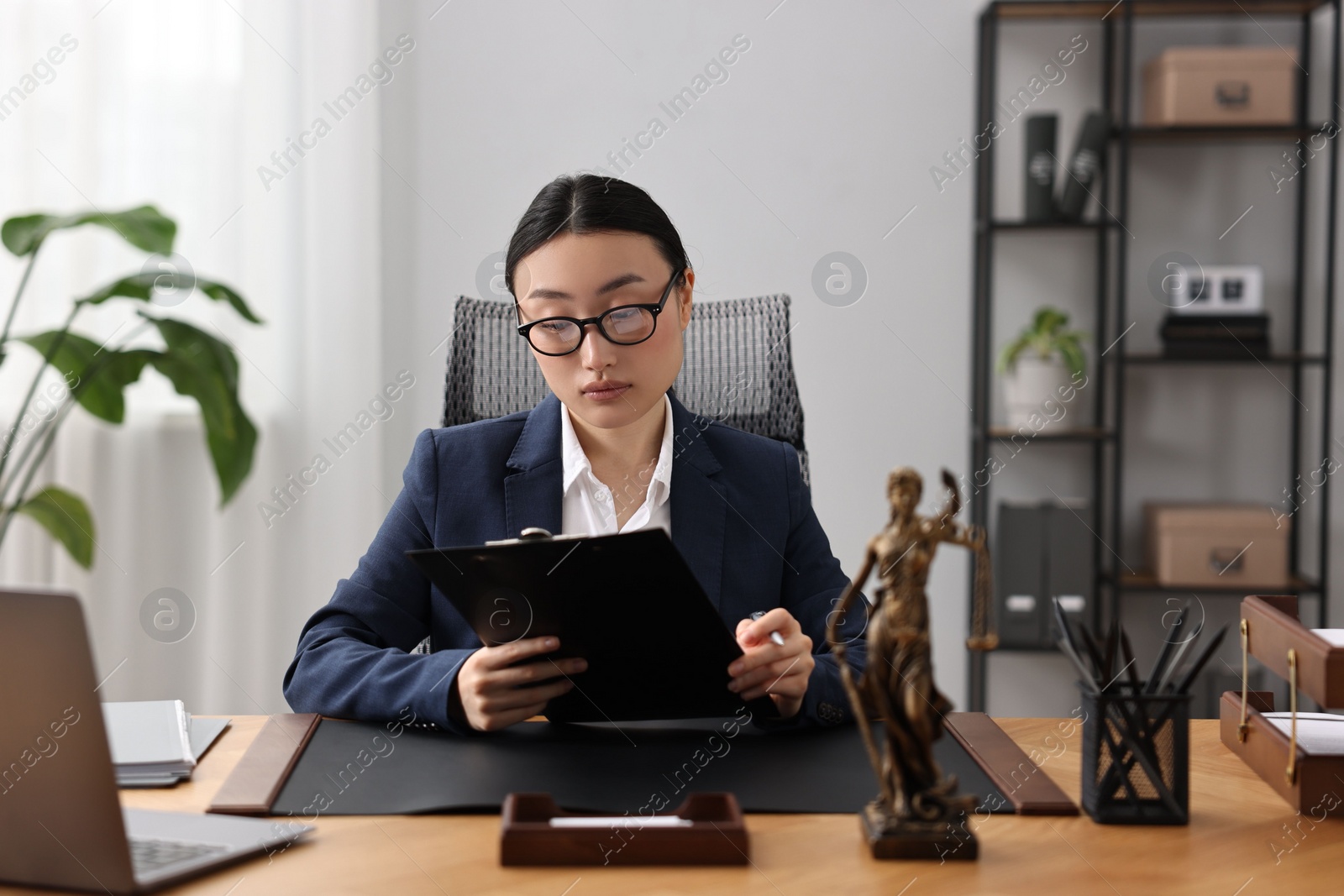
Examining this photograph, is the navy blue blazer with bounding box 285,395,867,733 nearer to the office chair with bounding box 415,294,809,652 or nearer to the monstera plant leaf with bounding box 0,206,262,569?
the office chair with bounding box 415,294,809,652

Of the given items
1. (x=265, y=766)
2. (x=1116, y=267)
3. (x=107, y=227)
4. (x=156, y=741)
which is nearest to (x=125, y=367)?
(x=107, y=227)

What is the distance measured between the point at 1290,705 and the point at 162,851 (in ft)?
3.09

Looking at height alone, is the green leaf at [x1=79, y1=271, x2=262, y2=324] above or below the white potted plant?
above

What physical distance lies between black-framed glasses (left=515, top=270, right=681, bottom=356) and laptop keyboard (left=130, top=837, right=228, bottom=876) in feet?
2.18

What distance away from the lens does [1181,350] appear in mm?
2762

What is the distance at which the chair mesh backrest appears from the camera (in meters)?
1.60

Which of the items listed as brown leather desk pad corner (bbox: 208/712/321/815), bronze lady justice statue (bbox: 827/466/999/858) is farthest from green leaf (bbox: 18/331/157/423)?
bronze lady justice statue (bbox: 827/466/999/858)

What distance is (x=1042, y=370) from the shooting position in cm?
274

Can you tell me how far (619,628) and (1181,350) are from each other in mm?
2249

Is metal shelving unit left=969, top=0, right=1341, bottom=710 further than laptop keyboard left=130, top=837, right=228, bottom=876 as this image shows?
Yes

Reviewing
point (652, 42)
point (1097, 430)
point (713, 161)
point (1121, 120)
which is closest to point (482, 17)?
point (652, 42)

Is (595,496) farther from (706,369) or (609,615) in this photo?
(609,615)

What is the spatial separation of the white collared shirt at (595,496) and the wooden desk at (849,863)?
0.58m

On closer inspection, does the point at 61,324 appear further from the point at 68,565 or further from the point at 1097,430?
the point at 1097,430
